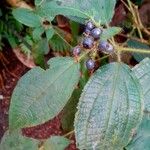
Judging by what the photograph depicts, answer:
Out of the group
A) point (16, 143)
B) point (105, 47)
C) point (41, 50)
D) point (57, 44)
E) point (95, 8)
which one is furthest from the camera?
point (57, 44)

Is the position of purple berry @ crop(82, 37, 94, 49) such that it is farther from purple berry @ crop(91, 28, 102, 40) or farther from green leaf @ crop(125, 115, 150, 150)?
green leaf @ crop(125, 115, 150, 150)

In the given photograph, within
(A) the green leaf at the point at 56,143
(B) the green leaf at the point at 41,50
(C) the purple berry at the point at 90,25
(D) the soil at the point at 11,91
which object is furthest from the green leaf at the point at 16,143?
(D) the soil at the point at 11,91

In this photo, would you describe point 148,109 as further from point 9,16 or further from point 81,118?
point 9,16

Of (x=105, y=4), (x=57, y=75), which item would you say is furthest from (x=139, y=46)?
(x=57, y=75)

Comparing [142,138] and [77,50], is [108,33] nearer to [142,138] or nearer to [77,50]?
[77,50]

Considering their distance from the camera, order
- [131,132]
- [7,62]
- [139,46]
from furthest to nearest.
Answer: [7,62] → [139,46] → [131,132]

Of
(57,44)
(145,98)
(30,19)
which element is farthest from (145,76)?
(57,44)
